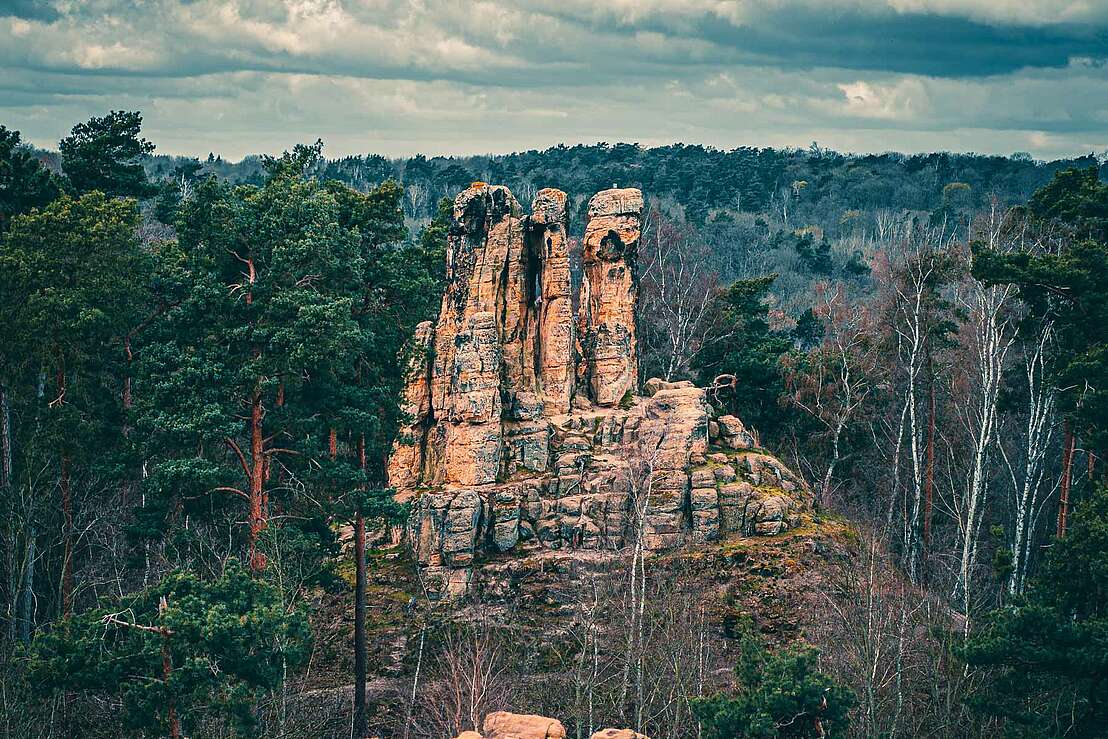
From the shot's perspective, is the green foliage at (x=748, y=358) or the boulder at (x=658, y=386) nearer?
the boulder at (x=658, y=386)

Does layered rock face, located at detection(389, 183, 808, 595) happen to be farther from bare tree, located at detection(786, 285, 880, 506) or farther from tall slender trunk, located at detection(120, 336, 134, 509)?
bare tree, located at detection(786, 285, 880, 506)

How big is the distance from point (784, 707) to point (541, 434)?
1616 centimetres

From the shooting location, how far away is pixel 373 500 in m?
30.0

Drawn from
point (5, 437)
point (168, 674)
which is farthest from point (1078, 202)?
point (5, 437)

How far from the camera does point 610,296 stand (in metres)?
39.7

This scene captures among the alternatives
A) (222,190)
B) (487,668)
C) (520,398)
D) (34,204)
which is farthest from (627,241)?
(34,204)

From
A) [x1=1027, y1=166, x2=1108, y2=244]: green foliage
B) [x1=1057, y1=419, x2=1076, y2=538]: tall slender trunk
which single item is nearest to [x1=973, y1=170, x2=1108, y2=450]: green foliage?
[x1=1027, y1=166, x2=1108, y2=244]: green foliage

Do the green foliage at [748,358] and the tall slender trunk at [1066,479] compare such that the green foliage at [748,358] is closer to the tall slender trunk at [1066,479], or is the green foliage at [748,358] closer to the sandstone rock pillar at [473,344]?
the sandstone rock pillar at [473,344]

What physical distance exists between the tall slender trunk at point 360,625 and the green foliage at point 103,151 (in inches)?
638

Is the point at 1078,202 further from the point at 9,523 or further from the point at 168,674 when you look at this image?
the point at 9,523

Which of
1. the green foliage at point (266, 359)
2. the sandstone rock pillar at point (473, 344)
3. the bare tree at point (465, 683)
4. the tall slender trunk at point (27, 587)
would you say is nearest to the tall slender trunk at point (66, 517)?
the tall slender trunk at point (27, 587)

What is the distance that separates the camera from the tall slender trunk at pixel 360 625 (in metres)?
29.4

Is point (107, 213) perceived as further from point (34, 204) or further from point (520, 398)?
point (520, 398)

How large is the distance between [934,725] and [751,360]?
22760 millimetres
